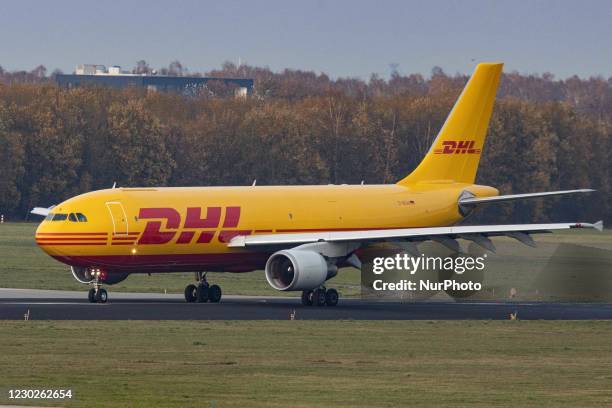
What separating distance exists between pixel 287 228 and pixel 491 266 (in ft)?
40.9

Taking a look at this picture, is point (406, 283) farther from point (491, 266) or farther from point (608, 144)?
point (608, 144)

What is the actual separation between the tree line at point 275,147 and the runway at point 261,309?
81020mm


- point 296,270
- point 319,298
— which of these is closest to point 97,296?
point 296,270

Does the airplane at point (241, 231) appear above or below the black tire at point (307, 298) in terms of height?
above

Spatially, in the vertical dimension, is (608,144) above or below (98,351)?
above

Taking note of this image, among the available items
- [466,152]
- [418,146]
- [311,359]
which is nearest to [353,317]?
[311,359]

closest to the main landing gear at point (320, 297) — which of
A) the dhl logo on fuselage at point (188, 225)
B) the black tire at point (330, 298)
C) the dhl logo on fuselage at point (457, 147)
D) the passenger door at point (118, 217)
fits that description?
the black tire at point (330, 298)

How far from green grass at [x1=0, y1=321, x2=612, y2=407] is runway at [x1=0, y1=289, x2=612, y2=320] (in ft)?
8.89

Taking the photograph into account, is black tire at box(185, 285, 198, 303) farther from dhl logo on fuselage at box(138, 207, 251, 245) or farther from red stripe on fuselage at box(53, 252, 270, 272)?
dhl logo on fuselage at box(138, 207, 251, 245)

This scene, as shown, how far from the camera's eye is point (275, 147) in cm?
14375

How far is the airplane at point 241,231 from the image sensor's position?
50969 millimetres

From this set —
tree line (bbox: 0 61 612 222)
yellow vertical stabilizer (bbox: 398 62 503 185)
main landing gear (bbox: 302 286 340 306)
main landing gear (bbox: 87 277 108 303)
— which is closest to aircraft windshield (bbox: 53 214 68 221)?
main landing gear (bbox: 87 277 108 303)

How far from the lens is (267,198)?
55000 mm

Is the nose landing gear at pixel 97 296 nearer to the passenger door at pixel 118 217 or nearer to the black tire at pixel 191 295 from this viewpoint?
the passenger door at pixel 118 217
